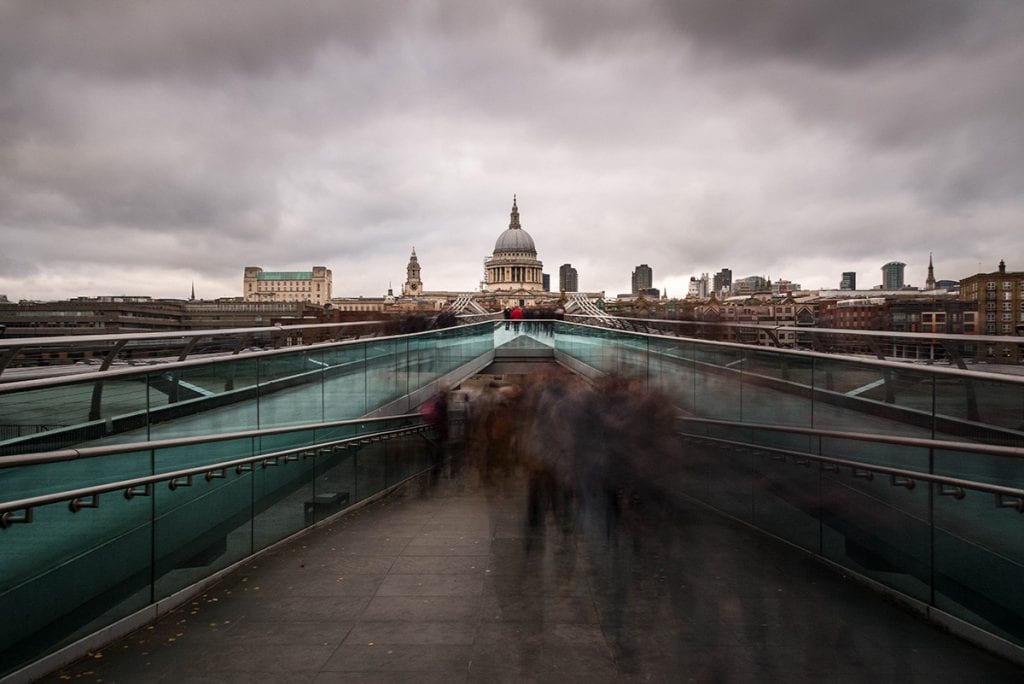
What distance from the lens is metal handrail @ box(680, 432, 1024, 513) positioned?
4.09 metres

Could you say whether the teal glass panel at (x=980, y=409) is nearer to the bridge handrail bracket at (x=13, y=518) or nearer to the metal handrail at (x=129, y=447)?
the metal handrail at (x=129, y=447)

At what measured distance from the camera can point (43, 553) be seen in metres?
3.97

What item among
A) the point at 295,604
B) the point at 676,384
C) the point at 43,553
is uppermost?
the point at 676,384

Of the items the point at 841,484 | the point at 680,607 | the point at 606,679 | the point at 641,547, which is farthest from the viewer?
the point at 641,547

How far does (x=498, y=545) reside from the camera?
6.21 metres

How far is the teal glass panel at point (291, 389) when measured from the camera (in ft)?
21.1

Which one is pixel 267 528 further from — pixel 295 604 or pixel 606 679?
pixel 606 679

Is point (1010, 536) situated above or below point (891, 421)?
below

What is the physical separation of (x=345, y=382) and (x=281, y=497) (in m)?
2.06

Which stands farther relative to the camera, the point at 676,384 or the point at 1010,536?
the point at 676,384

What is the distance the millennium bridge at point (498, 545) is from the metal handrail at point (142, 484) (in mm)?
22

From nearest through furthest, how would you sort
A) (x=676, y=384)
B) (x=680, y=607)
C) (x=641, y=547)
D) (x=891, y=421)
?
(x=680, y=607) < (x=891, y=421) < (x=641, y=547) < (x=676, y=384)

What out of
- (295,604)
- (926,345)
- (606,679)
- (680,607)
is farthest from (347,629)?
(926,345)

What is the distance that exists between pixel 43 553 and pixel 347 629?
192 cm
